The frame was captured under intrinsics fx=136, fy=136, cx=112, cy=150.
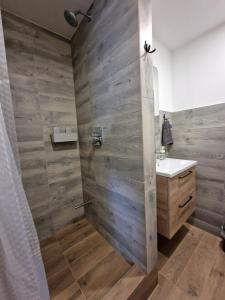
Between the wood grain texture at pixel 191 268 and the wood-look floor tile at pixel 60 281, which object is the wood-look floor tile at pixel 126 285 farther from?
the wood-look floor tile at pixel 60 281

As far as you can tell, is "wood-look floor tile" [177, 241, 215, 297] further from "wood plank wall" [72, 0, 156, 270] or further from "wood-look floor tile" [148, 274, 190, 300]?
"wood plank wall" [72, 0, 156, 270]

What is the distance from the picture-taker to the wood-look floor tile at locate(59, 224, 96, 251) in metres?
1.41

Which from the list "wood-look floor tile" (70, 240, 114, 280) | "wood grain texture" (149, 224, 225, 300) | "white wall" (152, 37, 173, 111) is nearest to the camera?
"wood grain texture" (149, 224, 225, 300)

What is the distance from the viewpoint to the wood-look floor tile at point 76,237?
141cm

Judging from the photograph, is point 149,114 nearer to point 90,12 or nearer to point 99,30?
point 99,30

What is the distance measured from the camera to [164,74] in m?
1.75

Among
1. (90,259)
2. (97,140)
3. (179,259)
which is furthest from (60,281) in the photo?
(97,140)

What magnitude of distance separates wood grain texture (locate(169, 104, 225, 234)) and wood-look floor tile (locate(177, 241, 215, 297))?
0.35 m

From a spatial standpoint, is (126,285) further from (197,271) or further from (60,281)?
(197,271)

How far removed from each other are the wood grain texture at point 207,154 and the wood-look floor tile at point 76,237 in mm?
1301

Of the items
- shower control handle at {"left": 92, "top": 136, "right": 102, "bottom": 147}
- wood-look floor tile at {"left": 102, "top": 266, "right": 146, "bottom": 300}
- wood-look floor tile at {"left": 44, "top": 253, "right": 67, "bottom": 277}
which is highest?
shower control handle at {"left": 92, "top": 136, "right": 102, "bottom": 147}

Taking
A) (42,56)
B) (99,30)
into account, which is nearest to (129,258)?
(99,30)

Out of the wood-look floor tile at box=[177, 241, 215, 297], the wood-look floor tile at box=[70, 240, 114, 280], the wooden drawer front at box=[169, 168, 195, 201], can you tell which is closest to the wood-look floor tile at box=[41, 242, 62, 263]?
the wood-look floor tile at box=[70, 240, 114, 280]

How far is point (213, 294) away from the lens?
0.99m
